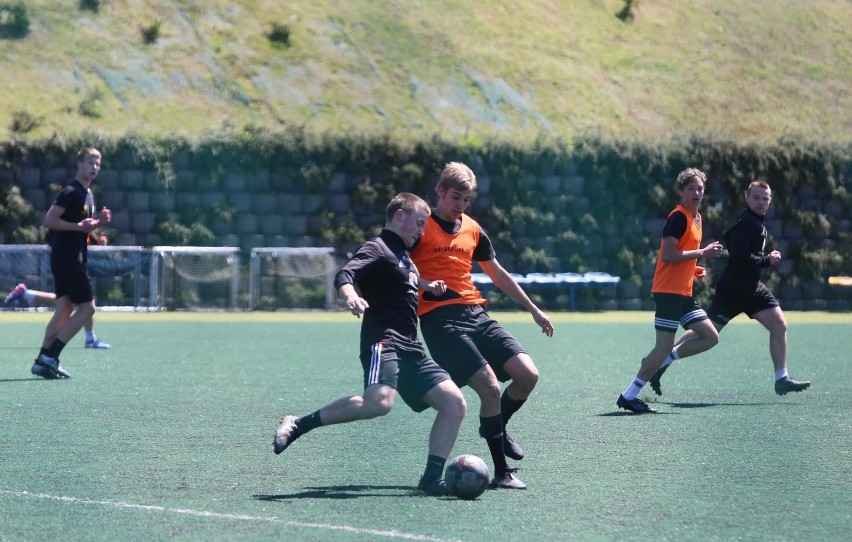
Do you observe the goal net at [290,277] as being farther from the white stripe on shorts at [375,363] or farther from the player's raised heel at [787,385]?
the white stripe on shorts at [375,363]

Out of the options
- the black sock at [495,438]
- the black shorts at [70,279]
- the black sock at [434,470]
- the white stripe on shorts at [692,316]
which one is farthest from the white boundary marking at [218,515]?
the black shorts at [70,279]

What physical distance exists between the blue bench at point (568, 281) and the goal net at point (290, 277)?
256 centimetres

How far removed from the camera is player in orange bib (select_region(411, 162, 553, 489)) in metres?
7.27

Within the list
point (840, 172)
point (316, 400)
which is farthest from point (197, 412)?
point (840, 172)

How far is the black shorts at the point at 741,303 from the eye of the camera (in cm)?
1138

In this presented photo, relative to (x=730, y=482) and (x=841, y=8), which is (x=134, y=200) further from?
(x=841, y=8)

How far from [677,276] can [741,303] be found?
38.2 inches

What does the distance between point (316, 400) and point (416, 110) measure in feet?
86.9

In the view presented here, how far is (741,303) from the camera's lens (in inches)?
452

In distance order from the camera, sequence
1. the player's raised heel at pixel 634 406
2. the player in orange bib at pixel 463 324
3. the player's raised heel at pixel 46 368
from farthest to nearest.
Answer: the player's raised heel at pixel 46 368 → the player's raised heel at pixel 634 406 → the player in orange bib at pixel 463 324

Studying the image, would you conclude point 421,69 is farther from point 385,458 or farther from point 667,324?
point 385,458

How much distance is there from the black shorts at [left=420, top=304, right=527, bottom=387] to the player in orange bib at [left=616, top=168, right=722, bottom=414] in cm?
288

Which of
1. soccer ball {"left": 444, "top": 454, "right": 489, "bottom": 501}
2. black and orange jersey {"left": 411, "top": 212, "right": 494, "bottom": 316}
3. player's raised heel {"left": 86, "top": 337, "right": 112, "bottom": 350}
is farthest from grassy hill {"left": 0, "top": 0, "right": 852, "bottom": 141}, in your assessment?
soccer ball {"left": 444, "top": 454, "right": 489, "bottom": 501}

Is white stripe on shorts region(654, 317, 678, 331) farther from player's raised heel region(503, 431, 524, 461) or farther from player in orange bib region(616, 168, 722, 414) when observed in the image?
player's raised heel region(503, 431, 524, 461)
